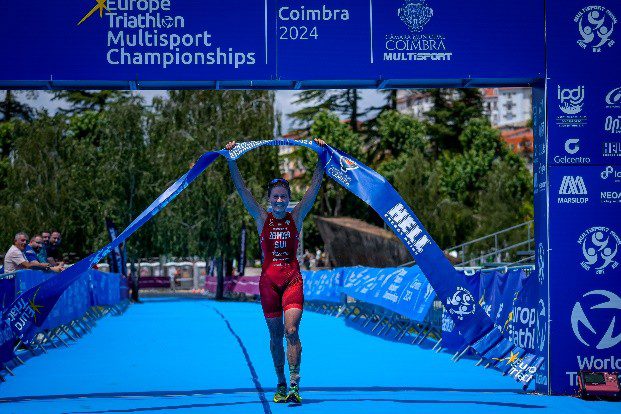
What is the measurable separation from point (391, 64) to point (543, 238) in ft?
8.35

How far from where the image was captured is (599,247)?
11.2 meters

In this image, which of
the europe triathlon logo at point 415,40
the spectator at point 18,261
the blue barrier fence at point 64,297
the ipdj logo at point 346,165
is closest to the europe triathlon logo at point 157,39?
the ipdj logo at point 346,165

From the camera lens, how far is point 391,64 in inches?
439

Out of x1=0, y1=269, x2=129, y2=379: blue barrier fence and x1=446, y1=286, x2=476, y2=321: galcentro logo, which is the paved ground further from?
x1=446, y1=286, x2=476, y2=321: galcentro logo

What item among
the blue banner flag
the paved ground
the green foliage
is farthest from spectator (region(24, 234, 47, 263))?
the green foliage

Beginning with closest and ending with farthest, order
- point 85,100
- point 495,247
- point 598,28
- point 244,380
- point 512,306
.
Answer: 1. point 598,28
2. point 244,380
3. point 512,306
4. point 495,247
5. point 85,100

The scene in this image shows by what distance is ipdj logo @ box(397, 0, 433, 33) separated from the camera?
1124 cm

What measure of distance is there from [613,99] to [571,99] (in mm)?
469

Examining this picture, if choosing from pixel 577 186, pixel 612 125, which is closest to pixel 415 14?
pixel 612 125

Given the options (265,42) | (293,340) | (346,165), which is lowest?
(293,340)

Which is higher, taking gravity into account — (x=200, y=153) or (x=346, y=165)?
(x=200, y=153)

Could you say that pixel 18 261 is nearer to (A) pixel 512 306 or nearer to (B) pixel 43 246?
(B) pixel 43 246

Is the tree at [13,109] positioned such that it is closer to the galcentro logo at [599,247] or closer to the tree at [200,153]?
the tree at [200,153]

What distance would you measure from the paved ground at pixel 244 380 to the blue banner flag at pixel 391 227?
0.90 metres
